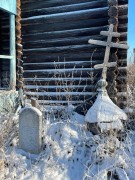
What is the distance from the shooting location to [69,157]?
4832 mm

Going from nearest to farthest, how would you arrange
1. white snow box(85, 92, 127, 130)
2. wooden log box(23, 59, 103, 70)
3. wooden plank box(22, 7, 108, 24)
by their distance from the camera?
white snow box(85, 92, 127, 130) → wooden plank box(22, 7, 108, 24) → wooden log box(23, 59, 103, 70)

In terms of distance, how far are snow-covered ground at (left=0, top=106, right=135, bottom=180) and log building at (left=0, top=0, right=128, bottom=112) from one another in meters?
1.83

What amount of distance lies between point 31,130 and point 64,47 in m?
3.35

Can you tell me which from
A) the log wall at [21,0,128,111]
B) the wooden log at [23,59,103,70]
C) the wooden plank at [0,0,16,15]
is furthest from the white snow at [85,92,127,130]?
the wooden plank at [0,0,16,15]

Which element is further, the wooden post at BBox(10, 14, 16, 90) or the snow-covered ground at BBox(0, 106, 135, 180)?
the wooden post at BBox(10, 14, 16, 90)

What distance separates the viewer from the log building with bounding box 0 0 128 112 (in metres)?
7.01

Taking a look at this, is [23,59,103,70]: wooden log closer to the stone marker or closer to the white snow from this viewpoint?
the white snow

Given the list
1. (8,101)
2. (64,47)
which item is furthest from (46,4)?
(8,101)

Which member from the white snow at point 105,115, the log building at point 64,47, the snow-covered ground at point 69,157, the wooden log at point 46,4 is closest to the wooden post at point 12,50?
the log building at point 64,47

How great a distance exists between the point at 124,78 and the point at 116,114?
159 cm

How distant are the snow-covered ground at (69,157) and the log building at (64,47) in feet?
5.99

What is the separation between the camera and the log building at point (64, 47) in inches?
276

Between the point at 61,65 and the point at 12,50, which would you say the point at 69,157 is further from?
the point at 12,50

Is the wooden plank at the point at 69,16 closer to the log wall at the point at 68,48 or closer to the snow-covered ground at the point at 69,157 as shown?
the log wall at the point at 68,48
